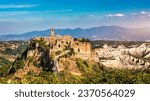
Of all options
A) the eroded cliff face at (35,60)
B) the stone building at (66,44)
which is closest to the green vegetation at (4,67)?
the eroded cliff face at (35,60)

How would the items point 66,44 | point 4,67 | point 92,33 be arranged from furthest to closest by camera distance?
point 92,33 → point 4,67 → point 66,44

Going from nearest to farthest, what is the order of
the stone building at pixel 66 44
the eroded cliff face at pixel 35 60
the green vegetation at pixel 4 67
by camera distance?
the eroded cliff face at pixel 35 60 < the stone building at pixel 66 44 < the green vegetation at pixel 4 67

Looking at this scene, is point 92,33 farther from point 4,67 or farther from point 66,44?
point 66,44

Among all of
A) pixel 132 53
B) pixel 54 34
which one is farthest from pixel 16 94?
pixel 132 53

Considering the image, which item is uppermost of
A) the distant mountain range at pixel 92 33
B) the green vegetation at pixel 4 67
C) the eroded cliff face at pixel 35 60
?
the distant mountain range at pixel 92 33

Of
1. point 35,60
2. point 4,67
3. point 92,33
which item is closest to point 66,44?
point 35,60

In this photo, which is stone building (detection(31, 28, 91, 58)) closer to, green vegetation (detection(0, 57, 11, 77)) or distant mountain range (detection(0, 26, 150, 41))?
distant mountain range (detection(0, 26, 150, 41))

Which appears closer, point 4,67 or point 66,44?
point 66,44

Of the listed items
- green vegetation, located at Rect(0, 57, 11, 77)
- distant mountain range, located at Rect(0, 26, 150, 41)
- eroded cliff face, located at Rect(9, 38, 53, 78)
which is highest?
distant mountain range, located at Rect(0, 26, 150, 41)

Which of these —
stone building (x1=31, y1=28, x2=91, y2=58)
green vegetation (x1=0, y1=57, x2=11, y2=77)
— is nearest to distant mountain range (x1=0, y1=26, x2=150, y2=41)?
stone building (x1=31, y1=28, x2=91, y2=58)

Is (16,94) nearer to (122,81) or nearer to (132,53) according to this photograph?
(122,81)

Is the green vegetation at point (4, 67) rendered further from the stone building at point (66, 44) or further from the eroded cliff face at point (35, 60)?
the stone building at point (66, 44)

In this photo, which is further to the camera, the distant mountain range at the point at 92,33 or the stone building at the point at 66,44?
the distant mountain range at the point at 92,33
